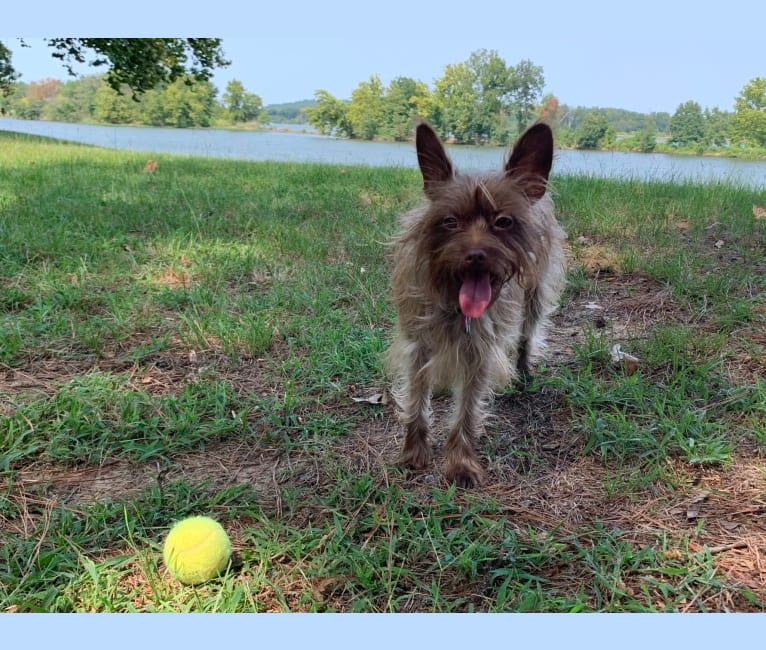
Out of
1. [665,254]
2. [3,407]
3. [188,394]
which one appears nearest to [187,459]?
[188,394]

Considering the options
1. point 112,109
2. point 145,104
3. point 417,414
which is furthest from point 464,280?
point 112,109

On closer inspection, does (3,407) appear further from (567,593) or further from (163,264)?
(567,593)

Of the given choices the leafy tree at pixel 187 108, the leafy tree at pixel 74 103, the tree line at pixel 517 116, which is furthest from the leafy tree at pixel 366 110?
the leafy tree at pixel 74 103

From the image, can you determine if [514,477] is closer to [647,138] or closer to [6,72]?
[647,138]

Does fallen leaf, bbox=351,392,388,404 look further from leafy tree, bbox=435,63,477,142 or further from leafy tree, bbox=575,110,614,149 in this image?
leafy tree, bbox=575,110,614,149

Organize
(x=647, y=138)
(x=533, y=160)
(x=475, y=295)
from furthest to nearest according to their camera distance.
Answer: (x=647, y=138), (x=533, y=160), (x=475, y=295)

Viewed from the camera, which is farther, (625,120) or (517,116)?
(625,120)

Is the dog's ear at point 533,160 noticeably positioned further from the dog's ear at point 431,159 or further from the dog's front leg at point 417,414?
the dog's front leg at point 417,414
